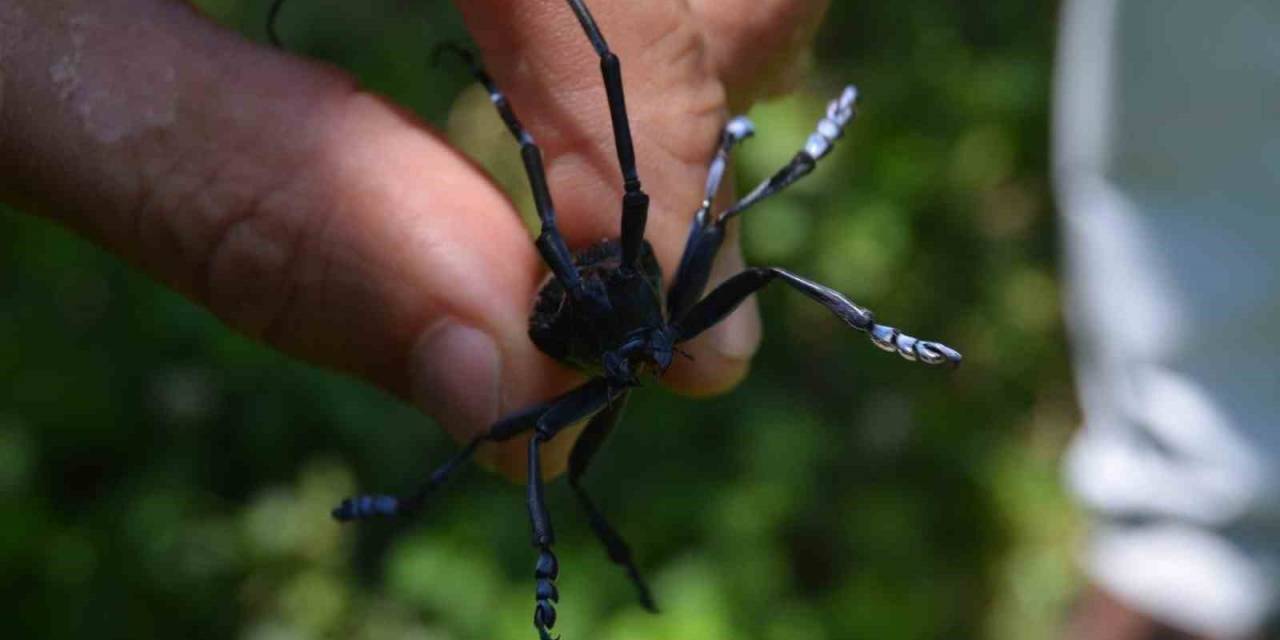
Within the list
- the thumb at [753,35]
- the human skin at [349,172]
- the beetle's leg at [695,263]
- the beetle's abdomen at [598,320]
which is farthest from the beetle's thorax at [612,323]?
the thumb at [753,35]

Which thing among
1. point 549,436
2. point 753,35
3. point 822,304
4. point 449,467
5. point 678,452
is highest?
point 753,35

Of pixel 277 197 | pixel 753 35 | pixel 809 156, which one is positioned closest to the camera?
pixel 277 197

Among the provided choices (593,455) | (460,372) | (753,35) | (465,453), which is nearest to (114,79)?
(460,372)

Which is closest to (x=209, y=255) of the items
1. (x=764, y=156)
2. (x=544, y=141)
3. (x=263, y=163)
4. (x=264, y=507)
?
(x=263, y=163)

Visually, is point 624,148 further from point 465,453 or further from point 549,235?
point 465,453

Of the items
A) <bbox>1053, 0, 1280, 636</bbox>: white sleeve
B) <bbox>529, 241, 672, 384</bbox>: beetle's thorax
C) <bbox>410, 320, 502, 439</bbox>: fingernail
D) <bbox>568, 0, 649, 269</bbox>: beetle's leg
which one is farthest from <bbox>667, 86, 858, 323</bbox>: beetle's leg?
<bbox>1053, 0, 1280, 636</bbox>: white sleeve

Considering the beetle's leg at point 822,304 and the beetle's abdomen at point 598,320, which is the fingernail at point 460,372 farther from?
the beetle's leg at point 822,304

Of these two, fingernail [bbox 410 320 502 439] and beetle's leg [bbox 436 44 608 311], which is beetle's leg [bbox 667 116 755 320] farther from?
fingernail [bbox 410 320 502 439]
